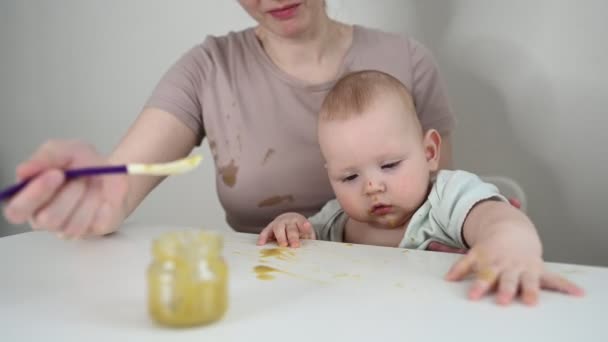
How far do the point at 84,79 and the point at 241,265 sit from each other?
1.48 meters

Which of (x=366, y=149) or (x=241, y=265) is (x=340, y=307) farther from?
(x=366, y=149)

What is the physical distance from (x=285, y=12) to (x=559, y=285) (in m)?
0.71

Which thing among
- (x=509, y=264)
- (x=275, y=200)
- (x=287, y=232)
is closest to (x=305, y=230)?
(x=287, y=232)

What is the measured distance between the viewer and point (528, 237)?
2.27 ft

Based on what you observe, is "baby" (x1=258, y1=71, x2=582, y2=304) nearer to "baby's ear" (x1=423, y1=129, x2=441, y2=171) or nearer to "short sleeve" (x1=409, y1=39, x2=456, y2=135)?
"baby's ear" (x1=423, y1=129, x2=441, y2=171)

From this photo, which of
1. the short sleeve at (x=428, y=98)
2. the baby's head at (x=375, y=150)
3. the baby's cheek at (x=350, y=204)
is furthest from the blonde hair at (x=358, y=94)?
the short sleeve at (x=428, y=98)

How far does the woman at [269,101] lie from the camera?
1181mm

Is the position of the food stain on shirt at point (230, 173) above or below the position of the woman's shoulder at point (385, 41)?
below

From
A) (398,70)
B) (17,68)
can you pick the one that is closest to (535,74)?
(398,70)

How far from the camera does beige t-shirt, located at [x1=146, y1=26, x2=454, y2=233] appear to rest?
1225 millimetres

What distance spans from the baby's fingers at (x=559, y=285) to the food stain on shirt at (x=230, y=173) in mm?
699

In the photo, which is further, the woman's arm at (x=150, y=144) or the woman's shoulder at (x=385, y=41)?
the woman's shoulder at (x=385, y=41)

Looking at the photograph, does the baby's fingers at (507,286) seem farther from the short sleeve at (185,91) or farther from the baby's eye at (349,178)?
the short sleeve at (185,91)

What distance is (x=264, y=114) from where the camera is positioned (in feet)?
4.06
